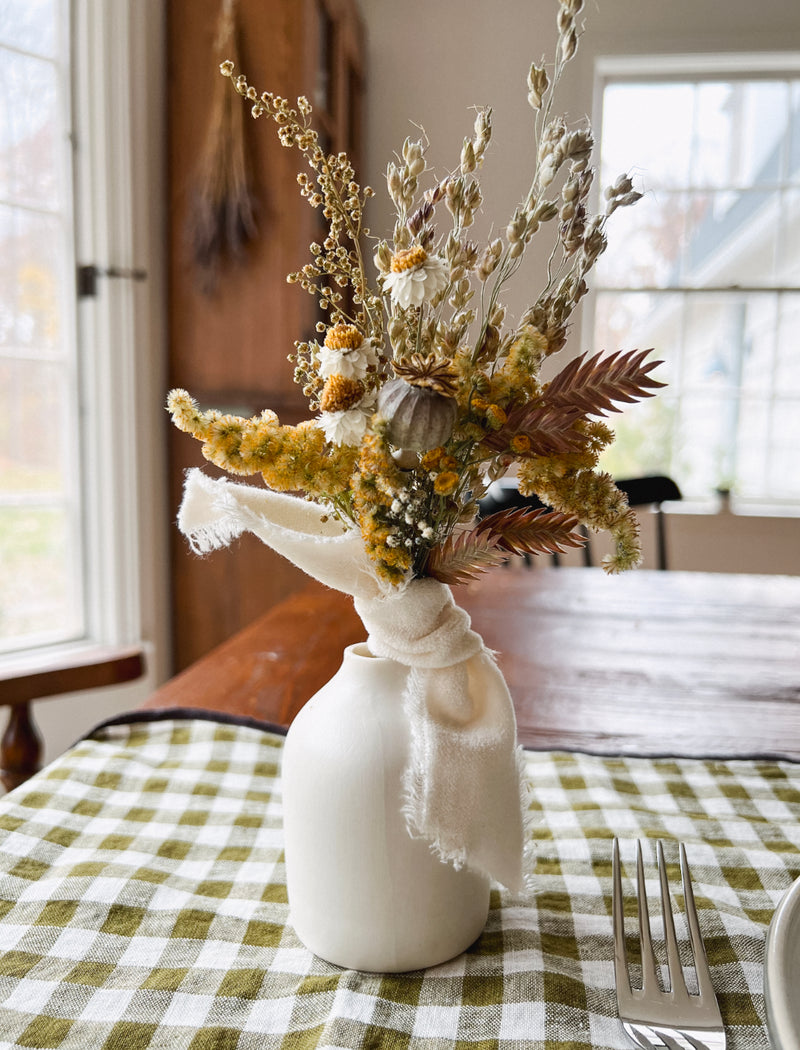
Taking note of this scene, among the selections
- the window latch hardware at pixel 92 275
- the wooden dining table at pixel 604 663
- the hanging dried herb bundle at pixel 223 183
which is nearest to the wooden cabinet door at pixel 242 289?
the hanging dried herb bundle at pixel 223 183

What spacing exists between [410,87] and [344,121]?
437 millimetres

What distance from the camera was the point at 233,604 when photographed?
8.30 feet

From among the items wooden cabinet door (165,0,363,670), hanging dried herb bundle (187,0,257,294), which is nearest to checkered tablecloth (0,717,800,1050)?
wooden cabinet door (165,0,363,670)

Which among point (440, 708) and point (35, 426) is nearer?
point (440, 708)

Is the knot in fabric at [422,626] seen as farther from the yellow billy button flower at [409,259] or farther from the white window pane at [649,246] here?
the white window pane at [649,246]

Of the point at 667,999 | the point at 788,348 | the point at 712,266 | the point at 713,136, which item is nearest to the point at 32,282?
the point at 667,999

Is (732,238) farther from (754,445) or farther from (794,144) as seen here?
(754,445)

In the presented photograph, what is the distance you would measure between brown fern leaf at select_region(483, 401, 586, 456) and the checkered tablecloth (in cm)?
27

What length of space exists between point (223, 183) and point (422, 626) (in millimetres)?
2157

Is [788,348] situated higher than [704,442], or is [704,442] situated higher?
[788,348]

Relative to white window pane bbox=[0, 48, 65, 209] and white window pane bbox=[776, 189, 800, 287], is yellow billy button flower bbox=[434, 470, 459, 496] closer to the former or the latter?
white window pane bbox=[0, 48, 65, 209]

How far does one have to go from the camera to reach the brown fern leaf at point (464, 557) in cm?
46

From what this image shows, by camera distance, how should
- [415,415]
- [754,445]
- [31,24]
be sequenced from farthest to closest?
[754,445] → [31,24] → [415,415]

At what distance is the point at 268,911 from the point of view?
543mm
